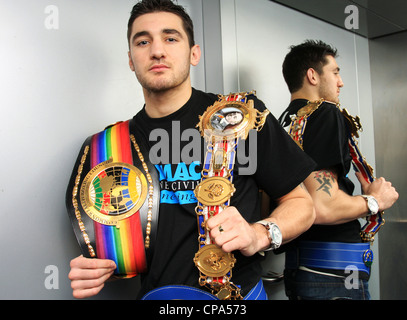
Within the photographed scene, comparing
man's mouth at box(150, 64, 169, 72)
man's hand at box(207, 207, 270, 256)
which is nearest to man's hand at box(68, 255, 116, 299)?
man's hand at box(207, 207, 270, 256)

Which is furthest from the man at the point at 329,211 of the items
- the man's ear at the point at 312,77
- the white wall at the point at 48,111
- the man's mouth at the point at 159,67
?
the white wall at the point at 48,111

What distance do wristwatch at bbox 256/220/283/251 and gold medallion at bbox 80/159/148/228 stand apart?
40 centimetres

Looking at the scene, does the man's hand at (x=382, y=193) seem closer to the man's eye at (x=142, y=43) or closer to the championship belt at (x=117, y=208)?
the championship belt at (x=117, y=208)

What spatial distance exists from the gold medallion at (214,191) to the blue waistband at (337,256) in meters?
0.65

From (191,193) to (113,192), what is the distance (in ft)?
0.90

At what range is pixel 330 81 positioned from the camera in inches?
Answer: 77.3

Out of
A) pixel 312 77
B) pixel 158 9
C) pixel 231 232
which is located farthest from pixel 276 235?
pixel 312 77

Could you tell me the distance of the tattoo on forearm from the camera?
5.09 feet

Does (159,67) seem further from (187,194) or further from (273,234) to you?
(273,234)

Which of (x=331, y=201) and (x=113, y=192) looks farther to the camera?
(x=331, y=201)

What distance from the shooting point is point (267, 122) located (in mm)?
1309

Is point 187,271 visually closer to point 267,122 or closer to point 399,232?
point 267,122
